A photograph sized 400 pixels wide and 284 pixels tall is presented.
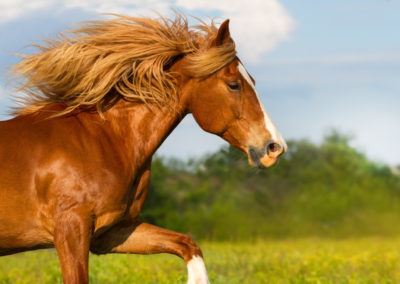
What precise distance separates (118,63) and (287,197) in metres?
9.58

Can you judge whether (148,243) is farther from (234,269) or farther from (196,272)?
(234,269)

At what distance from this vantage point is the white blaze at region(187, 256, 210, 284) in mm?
4000

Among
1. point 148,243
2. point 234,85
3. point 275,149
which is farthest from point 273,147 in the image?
point 148,243

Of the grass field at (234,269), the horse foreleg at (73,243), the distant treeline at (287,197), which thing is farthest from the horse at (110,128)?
the distant treeline at (287,197)

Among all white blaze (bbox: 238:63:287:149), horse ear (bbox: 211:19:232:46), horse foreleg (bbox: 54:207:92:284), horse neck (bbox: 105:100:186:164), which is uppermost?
horse ear (bbox: 211:19:232:46)

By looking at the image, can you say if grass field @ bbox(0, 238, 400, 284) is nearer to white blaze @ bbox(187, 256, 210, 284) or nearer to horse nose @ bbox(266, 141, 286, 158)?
white blaze @ bbox(187, 256, 210, 284)

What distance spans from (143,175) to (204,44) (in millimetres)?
1080

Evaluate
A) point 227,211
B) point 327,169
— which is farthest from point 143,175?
point 327,169

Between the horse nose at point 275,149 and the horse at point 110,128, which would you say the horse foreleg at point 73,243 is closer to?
the horse at point 110,128

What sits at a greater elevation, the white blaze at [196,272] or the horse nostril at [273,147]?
the horse nostril at [273,147]

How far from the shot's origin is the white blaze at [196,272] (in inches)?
157

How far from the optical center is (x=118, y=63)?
170 inches

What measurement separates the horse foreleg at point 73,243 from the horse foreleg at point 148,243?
483 millimetres

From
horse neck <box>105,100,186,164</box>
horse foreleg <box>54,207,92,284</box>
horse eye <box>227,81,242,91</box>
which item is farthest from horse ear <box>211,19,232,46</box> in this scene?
horse foreleg <box>54,207,92,284</box>
